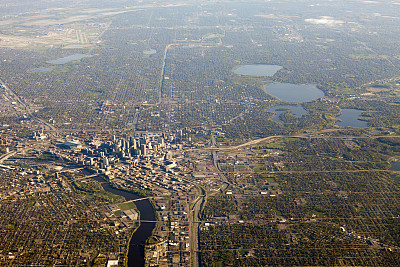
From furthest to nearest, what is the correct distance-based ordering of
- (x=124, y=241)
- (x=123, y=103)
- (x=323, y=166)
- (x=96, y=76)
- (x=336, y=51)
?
(x=336, y=51), (x=96, y=76), (x=123, y=103), (x=323, y=166), (x=124, y=241)

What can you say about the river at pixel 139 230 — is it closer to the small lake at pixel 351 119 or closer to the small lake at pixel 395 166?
the small lake at pixel 395 166

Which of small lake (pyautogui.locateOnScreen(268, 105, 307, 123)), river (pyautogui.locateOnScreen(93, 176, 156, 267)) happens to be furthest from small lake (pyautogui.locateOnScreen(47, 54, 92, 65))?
river (pyautogui.locateOnScreen(93, 176, 156, 267))

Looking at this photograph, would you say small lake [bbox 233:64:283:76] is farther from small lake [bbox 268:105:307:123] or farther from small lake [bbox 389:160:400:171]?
small lake [bbox 389:160:400:171]

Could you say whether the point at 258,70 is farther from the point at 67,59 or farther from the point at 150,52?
the point at 67,59

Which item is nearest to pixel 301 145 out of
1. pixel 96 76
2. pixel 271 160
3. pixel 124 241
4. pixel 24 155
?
pixel 271 160

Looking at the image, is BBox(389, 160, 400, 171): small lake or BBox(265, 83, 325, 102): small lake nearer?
BBox(389, 160, 400, 171): small lake

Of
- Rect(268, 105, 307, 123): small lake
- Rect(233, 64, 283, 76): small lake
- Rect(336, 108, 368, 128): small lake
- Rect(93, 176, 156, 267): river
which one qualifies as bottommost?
Rect(233, 64, 283, 76): small lake

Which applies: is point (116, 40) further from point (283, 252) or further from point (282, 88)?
point (283, 252)

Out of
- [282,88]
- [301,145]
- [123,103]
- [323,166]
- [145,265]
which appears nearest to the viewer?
[145,265]
